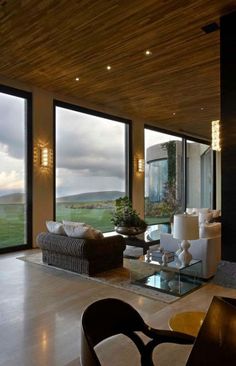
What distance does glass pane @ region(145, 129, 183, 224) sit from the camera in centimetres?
1027

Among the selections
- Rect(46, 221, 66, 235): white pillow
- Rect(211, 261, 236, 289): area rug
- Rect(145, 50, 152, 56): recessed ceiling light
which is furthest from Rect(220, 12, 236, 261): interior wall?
Rect(46, 221, 66, 235): white pillow

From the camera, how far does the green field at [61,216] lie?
6465mm

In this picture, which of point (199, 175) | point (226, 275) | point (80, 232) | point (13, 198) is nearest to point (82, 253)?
point (80, 232)

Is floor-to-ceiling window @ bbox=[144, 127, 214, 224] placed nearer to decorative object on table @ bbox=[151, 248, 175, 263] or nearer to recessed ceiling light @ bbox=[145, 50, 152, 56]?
recessed ceiling light @ bbox=[145, 50, 152, 56]

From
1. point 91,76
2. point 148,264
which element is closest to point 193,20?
point 91,76

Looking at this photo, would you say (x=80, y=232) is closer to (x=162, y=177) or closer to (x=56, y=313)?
(x=56, y=313)

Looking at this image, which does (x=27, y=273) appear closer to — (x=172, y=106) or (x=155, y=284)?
(x=155, y=284)

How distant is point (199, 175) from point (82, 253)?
882 cm

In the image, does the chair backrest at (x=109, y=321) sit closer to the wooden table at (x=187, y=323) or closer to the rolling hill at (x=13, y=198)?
the wooden table at (x=187, y=323)

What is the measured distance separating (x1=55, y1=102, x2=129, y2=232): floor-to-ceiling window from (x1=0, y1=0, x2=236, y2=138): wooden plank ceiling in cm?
68

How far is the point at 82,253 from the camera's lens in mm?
4527

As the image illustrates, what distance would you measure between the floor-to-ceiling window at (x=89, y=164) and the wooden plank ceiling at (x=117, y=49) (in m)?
0.68

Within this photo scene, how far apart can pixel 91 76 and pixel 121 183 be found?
150 inches

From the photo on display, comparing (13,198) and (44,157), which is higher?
(44,157)
